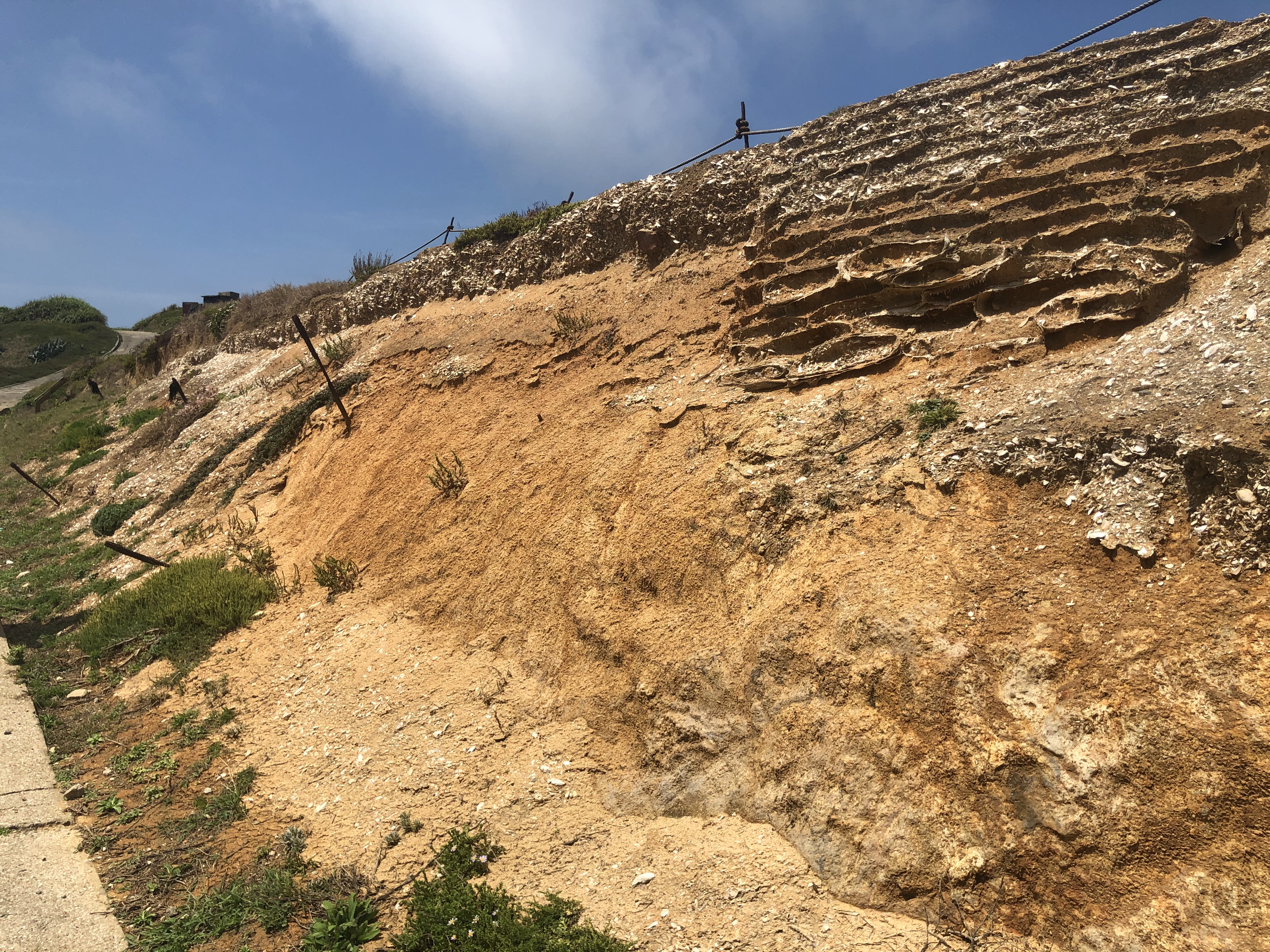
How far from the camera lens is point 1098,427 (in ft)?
14.5

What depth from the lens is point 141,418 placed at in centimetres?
1938

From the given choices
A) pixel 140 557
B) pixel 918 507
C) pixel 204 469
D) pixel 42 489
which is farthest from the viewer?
pixel 42 489

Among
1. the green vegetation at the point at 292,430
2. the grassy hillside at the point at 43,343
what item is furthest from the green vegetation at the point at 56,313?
the green vegetation at the point at 292,430

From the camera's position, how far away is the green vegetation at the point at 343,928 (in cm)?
435

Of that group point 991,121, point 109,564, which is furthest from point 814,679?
point 109,564

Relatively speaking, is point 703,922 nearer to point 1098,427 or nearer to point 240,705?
point 1098,427

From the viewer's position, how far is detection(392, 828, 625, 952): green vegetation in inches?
158

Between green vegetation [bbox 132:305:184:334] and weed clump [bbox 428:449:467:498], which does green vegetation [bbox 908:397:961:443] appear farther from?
green vegetation [bbox 132:305:184:334]

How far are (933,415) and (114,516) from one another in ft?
48.0

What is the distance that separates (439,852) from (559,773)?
3.17 feet

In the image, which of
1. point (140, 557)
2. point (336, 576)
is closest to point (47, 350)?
point (140, 557)

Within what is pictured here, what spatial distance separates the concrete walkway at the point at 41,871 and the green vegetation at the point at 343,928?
4.54 feet

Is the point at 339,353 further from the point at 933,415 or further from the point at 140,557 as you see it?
the point at 933,415

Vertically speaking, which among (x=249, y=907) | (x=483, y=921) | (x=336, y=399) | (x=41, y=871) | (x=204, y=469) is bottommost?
(x=41, y=871)
